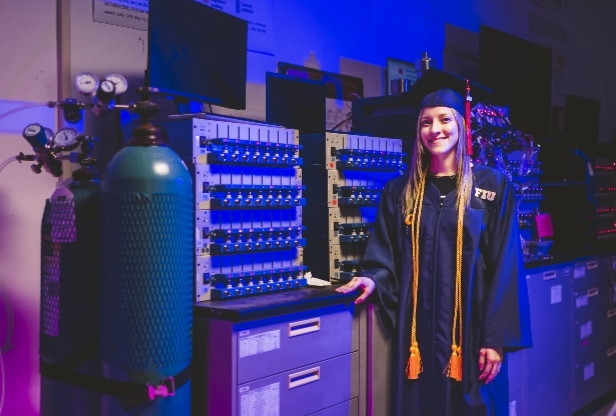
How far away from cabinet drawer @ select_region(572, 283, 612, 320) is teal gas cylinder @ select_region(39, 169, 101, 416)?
9.27 ft

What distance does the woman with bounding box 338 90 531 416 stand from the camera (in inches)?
83.7

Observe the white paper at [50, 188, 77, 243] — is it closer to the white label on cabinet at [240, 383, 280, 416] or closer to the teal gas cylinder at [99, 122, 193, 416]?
the teal gas cylinder at [99, 122, 193, 416]

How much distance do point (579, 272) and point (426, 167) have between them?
5.57 feet

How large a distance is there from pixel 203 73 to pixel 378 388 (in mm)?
1439

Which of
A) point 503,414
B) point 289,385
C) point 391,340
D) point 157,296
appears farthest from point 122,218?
point 503,414

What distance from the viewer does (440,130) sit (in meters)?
2.19

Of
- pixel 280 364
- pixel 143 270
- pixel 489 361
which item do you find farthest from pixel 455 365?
pixel 143 270

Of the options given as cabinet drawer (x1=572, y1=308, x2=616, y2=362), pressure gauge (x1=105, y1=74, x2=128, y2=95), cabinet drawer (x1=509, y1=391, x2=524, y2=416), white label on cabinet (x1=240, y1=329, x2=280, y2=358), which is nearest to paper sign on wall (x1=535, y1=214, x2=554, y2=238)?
cabinet drawer (x1=572, y1=308, x2=616, y2=362)

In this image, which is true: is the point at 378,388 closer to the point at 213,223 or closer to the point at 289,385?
the point at 289,385

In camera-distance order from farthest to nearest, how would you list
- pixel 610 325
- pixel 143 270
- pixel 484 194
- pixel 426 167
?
pixel 610 325, pixel 426 167, pixel 484 194, pixel 143 270

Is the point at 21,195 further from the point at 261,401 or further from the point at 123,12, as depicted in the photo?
the point at 261,401

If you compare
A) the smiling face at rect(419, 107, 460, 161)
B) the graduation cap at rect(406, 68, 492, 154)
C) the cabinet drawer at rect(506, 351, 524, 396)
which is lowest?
the cabinet drawer at rect(506, 351, 524, 396)

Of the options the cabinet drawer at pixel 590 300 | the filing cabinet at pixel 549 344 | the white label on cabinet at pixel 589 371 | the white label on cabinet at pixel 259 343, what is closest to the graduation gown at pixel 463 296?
the white label on cabinet at pixel 259 343

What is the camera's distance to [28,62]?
A: 6.94ft
